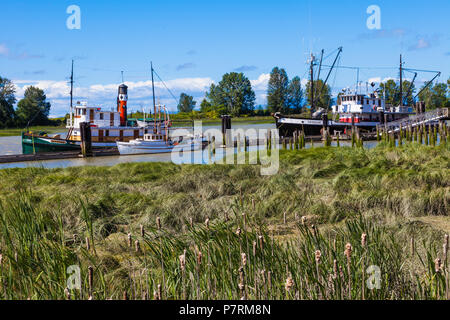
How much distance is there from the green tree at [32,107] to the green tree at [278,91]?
44986mm

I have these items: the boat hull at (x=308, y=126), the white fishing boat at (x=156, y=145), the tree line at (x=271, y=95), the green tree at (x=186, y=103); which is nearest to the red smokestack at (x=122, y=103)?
the white fishing boat at (x=156, y=145)

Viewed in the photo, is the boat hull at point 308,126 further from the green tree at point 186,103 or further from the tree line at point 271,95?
the green tree at point 186,103

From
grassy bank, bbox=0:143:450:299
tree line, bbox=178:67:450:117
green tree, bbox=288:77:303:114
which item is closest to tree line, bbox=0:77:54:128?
tree line, bbox=178:67:450:117

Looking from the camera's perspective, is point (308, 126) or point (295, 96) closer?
point (308, 126)

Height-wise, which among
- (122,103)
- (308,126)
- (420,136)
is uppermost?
(122,103)

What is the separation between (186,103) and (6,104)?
49913mm

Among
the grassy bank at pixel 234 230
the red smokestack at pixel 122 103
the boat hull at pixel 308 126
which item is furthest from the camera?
the boat hull at pixel 308 126

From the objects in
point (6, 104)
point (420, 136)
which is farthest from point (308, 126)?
point (6, 104)

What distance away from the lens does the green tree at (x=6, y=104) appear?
75500mm

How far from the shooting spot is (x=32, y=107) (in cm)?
8394

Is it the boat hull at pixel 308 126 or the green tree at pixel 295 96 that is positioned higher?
the green tree at pixel 295 96

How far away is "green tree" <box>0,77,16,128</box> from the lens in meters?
75.5

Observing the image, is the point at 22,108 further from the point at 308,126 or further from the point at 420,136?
the point at 420,136
